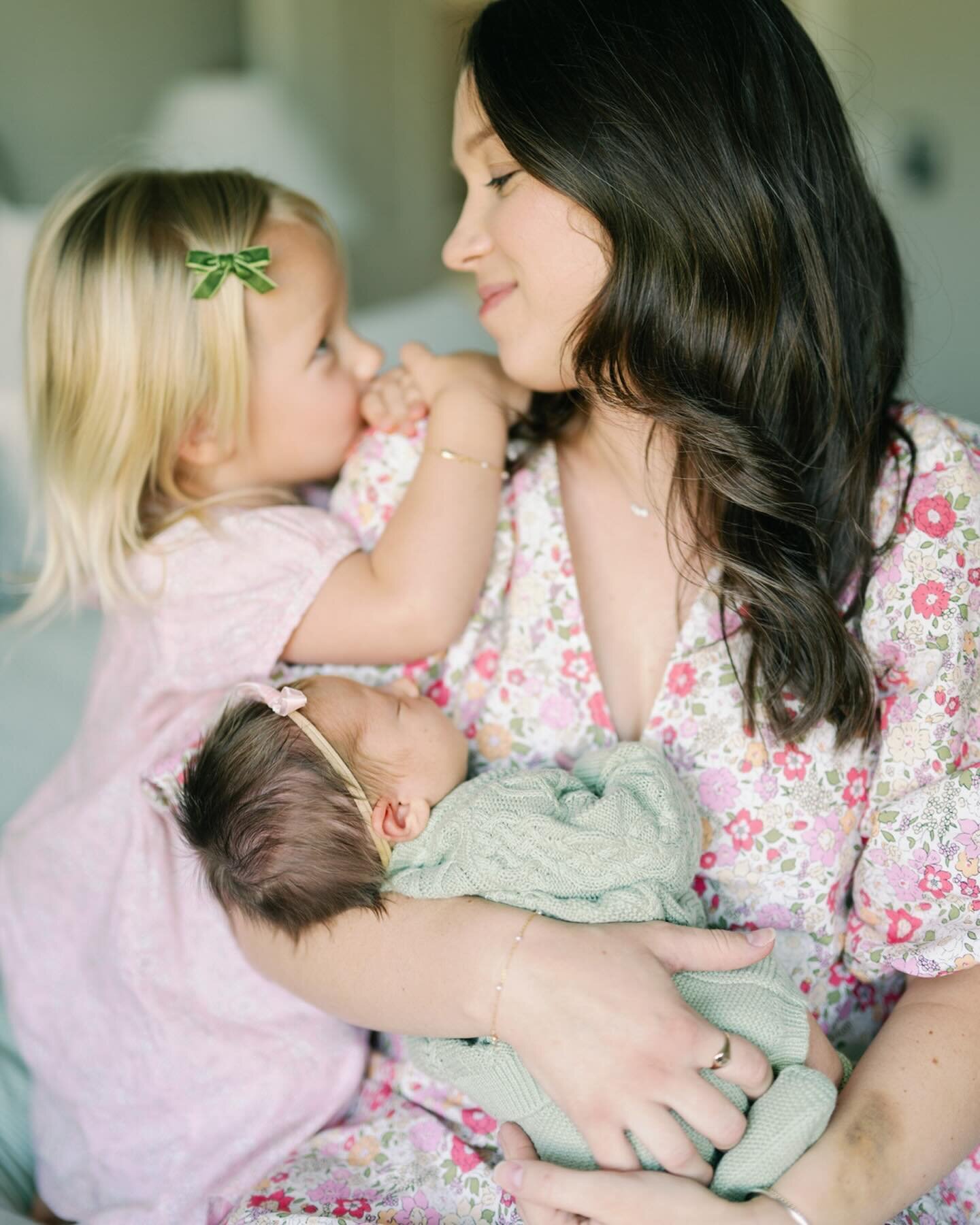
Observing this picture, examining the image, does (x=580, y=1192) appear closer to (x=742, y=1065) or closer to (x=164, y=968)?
(x=742, y=1065)

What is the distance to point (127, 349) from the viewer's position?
1597mm

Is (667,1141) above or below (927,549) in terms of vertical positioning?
below

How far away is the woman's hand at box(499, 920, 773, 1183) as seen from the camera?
1107 millimetres

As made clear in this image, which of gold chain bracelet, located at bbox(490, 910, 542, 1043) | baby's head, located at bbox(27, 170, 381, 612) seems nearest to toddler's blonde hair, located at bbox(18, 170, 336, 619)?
baby's head, located at bbox(27, 170, 381, 612)

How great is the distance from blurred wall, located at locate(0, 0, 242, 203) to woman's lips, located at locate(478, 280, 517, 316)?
112cm

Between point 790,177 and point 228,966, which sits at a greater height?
point 790,177

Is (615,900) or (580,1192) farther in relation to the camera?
(615,900)

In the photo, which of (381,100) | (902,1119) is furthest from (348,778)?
(381,100)

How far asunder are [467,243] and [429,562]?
0.41m

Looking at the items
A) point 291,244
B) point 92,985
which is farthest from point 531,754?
point 291,244

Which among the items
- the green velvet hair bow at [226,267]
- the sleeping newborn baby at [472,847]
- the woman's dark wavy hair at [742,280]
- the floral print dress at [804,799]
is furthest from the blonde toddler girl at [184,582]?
the woman's dark wavy hair at [742,280]

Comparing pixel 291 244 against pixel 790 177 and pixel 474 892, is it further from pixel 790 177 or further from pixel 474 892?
pixel 474 892

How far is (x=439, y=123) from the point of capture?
2672 mm

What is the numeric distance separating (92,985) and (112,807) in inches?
10.0
